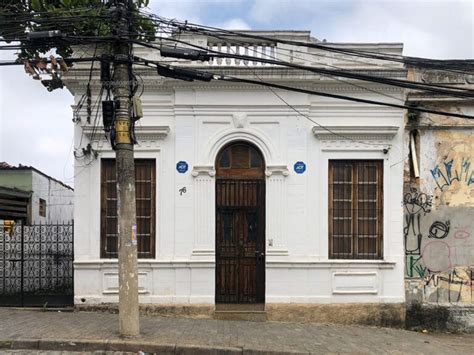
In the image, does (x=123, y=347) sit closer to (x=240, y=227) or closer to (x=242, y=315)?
(x=242, y=315)

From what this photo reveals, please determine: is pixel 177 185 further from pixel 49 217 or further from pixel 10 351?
pixel 49 217

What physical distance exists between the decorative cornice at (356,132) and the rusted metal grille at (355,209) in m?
0.48

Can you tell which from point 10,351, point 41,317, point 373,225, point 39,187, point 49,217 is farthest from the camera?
point 49,217

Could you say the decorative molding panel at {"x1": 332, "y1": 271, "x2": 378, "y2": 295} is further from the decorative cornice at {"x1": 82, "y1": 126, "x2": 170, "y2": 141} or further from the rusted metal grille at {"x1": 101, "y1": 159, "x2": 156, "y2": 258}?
the decorative cornice at {"x1": 82, "y1": 126, "x2": 170, "y2": 141}

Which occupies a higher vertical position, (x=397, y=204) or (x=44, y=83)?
(x=44, y=83)

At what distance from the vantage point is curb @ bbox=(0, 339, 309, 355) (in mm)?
8656

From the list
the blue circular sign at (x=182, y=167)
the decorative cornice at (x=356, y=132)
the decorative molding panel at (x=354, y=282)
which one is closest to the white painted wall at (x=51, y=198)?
the blue circular sign at (x=182, y=167)

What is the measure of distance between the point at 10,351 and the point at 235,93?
6.04m

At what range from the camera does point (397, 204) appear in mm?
11273

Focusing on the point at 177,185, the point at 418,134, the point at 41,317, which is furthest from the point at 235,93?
the point at 41,317

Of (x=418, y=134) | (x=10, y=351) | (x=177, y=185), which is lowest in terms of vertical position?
(x=10, y=351)

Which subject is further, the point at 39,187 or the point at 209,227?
the point at 39,187

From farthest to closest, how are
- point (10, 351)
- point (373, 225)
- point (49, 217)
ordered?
point (49, 217)
point (373, 225)
point (10, 351)

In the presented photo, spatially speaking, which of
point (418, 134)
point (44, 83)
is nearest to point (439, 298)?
point (418, 134)
